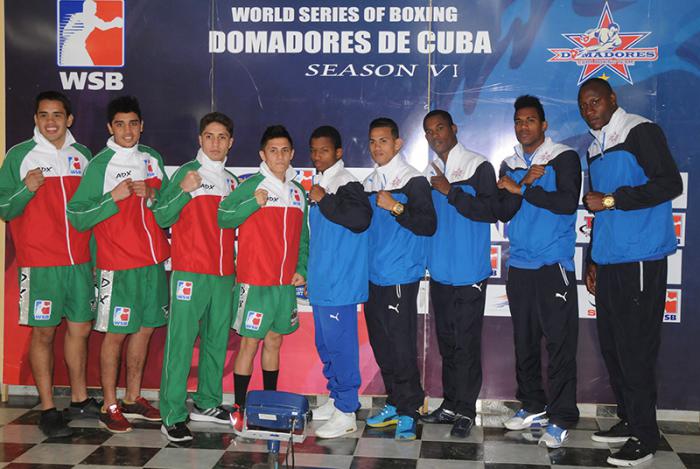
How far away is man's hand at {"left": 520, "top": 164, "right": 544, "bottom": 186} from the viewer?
4125mm

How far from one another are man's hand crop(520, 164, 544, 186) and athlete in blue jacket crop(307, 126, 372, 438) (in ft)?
2.85

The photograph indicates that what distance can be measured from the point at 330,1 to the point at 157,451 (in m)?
2.85

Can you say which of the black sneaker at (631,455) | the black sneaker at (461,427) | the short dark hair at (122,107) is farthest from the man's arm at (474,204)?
the short dark hair at (122,107)

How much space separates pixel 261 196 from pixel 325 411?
1376 mm

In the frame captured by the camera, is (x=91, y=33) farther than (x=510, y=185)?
Yes

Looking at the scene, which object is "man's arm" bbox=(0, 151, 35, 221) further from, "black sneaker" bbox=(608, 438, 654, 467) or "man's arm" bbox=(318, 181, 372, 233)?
"black sneaker" bbox=(608, 438, 654, 467)

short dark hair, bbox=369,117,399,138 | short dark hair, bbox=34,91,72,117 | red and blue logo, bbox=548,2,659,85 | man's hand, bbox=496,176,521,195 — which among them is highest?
red and blue logo, bbox=548,2,659,85

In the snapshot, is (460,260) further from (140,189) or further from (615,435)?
(140,189)

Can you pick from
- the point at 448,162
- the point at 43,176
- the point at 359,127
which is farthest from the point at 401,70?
the point at 43,176

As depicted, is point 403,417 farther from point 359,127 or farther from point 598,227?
point 359,127

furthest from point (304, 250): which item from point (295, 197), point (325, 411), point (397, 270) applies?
point (325, 411)

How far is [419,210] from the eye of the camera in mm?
4180

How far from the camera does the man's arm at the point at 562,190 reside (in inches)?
160

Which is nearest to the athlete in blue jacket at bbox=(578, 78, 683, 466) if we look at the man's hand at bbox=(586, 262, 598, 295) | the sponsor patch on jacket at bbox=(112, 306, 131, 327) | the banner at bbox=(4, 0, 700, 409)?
the man's hand at bbox=(586, 262, 598, 295)
